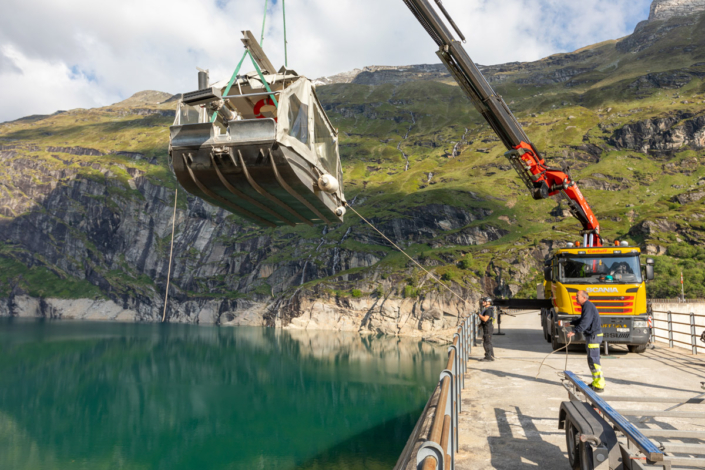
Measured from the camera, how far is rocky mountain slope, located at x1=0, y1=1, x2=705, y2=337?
283 ft

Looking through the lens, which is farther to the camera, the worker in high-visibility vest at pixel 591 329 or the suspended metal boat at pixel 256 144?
the worker in high-visibility vest at pixel 591 329

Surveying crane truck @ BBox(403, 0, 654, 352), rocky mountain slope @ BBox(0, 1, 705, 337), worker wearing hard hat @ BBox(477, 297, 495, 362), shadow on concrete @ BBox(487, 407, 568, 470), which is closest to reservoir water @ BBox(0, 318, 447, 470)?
worker wearing hard hat @ BBox(477, 297, 495, 362)

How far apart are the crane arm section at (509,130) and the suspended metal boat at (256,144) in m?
7.57

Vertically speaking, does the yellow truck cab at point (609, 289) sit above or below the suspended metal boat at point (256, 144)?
below

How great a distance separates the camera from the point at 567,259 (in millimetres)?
16922

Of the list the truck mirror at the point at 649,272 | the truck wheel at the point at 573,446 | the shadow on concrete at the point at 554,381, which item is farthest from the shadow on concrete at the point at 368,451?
the truck wheel at the point at 573,446

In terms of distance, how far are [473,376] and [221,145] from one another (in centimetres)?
988

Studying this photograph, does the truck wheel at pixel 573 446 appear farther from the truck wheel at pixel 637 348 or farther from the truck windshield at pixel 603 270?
the truck wheel at pixel 637 348

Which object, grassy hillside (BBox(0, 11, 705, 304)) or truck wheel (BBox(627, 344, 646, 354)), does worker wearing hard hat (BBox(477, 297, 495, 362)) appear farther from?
grassy hillside (BBox(0, 11, 705, 304))

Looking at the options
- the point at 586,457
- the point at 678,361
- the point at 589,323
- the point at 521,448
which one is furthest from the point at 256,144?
the point at 678,361

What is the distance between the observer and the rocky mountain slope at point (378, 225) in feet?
283

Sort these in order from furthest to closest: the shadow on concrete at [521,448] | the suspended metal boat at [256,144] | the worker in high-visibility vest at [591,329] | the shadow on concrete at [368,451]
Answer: the shadow on concrete at [368,451] → the worker in high-visibility vest at [591,329] → the suspended metal boat at [256,144] → the shadow on concrete at [521,448]

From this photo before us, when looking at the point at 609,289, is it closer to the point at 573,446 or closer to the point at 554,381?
the point at 554,381

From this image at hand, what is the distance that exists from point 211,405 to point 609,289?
110 ft
